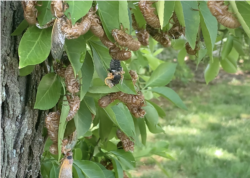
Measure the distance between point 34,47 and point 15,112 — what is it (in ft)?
1.08

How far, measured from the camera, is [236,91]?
20.3 ft

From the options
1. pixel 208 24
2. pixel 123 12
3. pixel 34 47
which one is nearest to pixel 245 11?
→ pixel 208 24

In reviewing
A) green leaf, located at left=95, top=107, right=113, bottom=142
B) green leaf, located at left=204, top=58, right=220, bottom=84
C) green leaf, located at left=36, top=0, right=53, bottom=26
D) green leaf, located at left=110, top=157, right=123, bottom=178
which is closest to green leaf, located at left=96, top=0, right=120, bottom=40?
green leaf, located at left=36, top=0, right=53, bottom=26

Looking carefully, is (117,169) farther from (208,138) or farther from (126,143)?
(208,138)

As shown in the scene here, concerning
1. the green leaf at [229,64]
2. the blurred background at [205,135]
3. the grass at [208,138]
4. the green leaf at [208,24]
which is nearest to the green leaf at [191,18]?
the green leaf at [208,24]

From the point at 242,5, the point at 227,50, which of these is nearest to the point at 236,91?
the point at 227,50

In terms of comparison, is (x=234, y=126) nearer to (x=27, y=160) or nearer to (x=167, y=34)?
(x=167, y=34)

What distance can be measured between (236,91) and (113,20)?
610cm

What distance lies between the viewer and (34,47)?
0.65 m

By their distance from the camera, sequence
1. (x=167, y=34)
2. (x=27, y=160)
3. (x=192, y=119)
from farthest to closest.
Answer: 1. (x=192, y=119)
2. (x=167, y=34)
3. (x=27, y=160)

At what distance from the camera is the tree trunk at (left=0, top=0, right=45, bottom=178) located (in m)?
0.81

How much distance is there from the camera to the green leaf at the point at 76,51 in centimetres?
70

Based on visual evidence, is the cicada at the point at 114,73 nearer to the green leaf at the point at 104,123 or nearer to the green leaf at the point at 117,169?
the green leaf at the point at 104,123

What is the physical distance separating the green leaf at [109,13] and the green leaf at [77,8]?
0.08m
